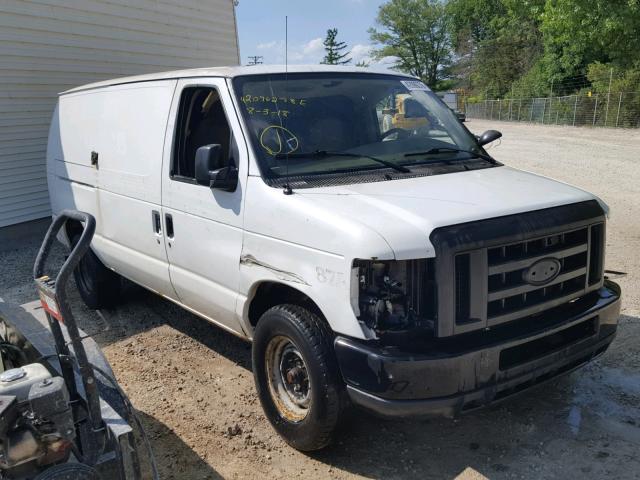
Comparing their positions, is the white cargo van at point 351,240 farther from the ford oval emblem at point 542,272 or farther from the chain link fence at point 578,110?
the chain link fence at point 578,110

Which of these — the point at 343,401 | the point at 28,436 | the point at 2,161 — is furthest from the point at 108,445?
the point at 2,161

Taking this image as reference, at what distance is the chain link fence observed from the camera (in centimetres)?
2795

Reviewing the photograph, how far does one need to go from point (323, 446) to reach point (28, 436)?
1663mm

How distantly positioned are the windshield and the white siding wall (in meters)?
7.18

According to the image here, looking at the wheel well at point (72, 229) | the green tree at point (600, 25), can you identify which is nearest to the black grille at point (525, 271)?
the wheel well at point (72, 229)

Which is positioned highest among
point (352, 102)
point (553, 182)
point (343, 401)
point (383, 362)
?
point (352, 102)

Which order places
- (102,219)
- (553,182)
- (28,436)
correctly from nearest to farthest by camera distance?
(28,436)
(553,182)
(102,219)

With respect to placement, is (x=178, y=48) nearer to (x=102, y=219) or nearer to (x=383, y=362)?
(x=102, y=219)

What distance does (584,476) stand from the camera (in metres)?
3.15

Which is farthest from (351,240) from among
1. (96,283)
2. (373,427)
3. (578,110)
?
(578,110)

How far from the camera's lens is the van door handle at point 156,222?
4473mm

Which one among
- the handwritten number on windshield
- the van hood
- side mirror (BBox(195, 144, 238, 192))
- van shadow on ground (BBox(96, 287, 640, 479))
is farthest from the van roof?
van shadow on ground (BBox(96, 287, 640, 479))

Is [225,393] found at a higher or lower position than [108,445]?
lower

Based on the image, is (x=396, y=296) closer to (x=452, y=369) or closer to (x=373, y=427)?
(x=452, y=369)
